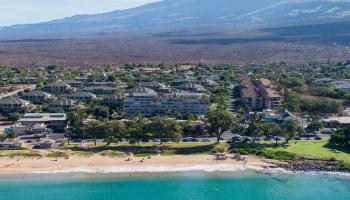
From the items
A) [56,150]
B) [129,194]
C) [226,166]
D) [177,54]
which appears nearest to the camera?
[129,194]

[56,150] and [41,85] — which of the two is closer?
[56,150]

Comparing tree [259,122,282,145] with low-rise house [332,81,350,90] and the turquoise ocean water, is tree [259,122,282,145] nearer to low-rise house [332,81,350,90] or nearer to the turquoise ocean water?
the turquoise ocean water

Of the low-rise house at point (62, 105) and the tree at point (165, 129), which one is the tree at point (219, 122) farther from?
the low-rise house at point (62, 105)

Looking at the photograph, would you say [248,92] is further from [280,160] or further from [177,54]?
[177,54]

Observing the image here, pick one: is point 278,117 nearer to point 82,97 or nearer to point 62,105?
point 62,105

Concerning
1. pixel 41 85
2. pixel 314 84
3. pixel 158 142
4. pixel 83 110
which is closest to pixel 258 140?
pixel 158 142

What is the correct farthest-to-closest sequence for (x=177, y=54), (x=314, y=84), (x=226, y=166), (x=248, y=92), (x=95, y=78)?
(x=177, y=54) → (x=95, y=78) → (x=314, y=84) → (x=248, y=92) → (x=226, y=166)

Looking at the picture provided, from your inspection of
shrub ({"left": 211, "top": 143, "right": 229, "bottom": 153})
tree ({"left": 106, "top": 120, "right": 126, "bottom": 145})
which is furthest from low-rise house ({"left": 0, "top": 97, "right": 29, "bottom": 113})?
shrub ({"left": 211, "top": 143, "right": 229, "bottom": 153})

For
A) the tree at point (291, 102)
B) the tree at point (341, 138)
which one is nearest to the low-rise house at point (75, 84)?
the tree at point (291, 102)
